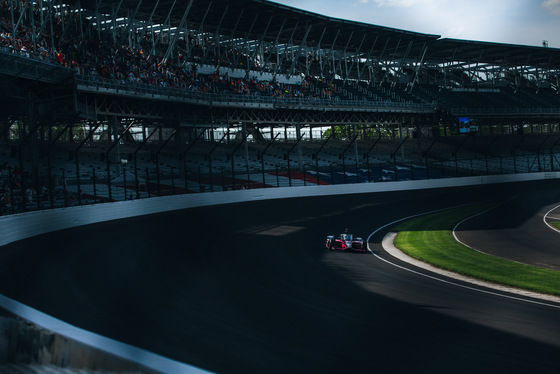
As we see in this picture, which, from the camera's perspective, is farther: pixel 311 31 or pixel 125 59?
pixel 311 31

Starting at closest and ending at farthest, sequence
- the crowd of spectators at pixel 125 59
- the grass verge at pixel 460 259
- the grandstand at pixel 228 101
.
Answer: the grass verge at pixel 460 259, the grandstand at pixel 228 101, the crowd of spectators at pixel 125 59

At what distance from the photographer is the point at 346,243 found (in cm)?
2073

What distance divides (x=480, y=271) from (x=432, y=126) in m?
66.7

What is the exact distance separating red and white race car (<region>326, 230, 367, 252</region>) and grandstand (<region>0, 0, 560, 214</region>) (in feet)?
45.1

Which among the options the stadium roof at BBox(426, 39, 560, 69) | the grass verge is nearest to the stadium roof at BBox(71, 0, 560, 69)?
the stadium roof at BBox(426, 39, 560, 69)

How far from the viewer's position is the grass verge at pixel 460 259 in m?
14.5

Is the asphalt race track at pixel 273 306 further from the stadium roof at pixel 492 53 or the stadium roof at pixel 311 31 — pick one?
the stadium roof at pixel 492 53

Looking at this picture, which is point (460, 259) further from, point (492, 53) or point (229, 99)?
point (492, 53)

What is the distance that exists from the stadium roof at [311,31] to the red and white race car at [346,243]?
31.5m

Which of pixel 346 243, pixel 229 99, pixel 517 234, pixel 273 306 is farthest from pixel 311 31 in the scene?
pixel 273 306

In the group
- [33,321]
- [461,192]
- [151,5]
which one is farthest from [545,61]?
[33,321]

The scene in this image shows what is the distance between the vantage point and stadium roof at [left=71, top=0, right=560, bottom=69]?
2069 inches

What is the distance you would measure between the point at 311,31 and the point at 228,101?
22920mm

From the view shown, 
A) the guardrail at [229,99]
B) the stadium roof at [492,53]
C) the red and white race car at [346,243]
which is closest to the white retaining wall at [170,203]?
the guardrail at [229,99]
